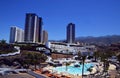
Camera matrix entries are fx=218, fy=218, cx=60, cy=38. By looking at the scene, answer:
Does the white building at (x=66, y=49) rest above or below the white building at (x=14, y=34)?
below

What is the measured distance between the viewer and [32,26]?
4988 inches

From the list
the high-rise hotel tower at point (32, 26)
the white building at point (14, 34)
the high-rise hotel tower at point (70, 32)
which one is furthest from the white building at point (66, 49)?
the high-rise hotel tower at point (70, 32)

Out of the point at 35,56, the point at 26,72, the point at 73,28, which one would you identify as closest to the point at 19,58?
the point at 35,56

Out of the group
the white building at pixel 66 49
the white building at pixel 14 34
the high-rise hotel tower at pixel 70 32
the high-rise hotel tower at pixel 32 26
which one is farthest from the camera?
the high-rise hotel tower at pixel 70 32

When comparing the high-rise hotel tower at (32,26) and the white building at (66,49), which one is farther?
the high-rise hotel tower at (32,26)

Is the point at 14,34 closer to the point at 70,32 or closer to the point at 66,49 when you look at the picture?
the point at 70,32

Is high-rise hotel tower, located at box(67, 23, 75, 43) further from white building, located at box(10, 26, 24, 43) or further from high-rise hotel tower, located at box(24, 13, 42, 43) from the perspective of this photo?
high-rise hotel tower, located at box(24, 13, 42, 43)

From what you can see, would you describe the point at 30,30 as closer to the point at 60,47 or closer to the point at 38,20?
the point at 38,20

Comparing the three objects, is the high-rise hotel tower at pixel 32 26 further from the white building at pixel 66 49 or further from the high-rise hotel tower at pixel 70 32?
the high-rise hotel tower at pixel 70 32

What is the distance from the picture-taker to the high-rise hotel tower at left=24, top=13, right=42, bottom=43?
415 feet

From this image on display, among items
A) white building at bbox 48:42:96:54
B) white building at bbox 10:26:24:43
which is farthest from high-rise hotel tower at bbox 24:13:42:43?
white building at bbox 48:42:96:54

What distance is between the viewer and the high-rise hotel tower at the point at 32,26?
126 metres

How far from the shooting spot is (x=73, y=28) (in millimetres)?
177250

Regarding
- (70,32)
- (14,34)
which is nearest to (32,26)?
(14,34)
